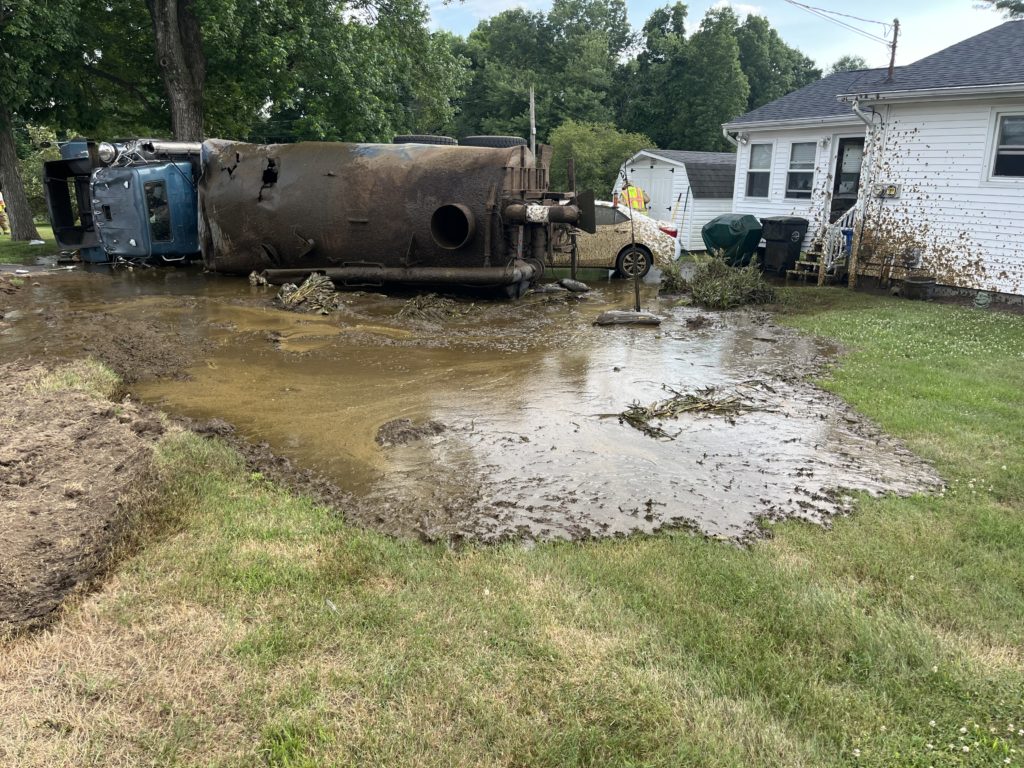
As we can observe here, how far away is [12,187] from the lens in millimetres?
19891

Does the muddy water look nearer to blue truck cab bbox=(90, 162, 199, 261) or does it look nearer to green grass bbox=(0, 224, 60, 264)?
blue truck cab bbox=(90, 162, 199, 261)

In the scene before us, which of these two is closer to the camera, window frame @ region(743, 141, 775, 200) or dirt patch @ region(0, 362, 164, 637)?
dirt patch @ region(0, 362, 164, 637)

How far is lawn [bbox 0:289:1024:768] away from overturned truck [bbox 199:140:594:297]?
7921 mm

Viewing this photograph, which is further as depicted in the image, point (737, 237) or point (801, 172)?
point (801, 172)

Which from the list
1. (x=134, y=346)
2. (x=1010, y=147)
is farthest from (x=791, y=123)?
(x=134, y=346)

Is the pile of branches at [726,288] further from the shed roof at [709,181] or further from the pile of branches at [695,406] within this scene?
the shed roof at [709,181]

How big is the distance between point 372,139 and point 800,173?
442 inches

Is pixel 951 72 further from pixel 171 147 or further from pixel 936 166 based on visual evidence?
pixel 171 147

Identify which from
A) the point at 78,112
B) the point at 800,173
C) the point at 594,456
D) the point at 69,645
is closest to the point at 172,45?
the point at 78,112

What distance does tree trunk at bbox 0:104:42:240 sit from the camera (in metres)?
18.9

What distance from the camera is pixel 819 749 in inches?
108

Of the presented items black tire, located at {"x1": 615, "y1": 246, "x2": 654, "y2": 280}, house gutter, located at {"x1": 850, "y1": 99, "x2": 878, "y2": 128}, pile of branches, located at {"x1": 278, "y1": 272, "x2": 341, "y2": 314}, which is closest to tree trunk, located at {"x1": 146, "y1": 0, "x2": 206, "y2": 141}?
pile of branches, located at {"x1": 278, "y1": 272, "x2": 341, "y2": 314}

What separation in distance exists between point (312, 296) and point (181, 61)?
9308mm

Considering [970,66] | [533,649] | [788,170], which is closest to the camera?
[533,649]
